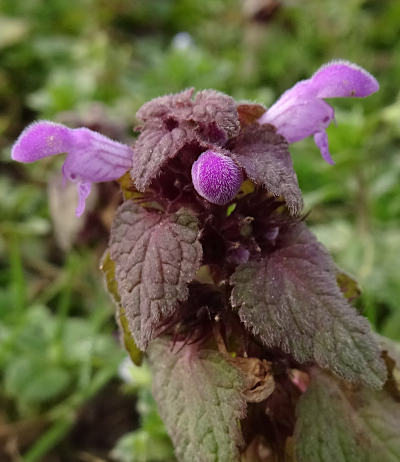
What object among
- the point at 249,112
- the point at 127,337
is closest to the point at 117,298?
the point at 127,337

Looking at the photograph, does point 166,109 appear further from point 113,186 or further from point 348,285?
point 113,186

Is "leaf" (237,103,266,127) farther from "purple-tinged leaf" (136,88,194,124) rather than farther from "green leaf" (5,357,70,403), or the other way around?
"green leaf" (5,357,70,403)

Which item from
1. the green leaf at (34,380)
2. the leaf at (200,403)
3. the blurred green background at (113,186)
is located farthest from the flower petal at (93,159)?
the green leaf at (34,380)

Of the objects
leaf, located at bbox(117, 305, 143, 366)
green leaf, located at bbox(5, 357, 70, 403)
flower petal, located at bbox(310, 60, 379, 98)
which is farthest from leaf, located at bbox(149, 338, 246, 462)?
green leaf, located at bbox(5, 357, 70, 403)

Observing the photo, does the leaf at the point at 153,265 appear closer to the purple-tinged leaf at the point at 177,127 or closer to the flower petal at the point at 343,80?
the purple-tinged leaf at the point at 177,127

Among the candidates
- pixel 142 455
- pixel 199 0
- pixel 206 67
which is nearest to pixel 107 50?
pixel 206 67

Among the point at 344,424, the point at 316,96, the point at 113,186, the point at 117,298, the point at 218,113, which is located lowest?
the point at 344,424
